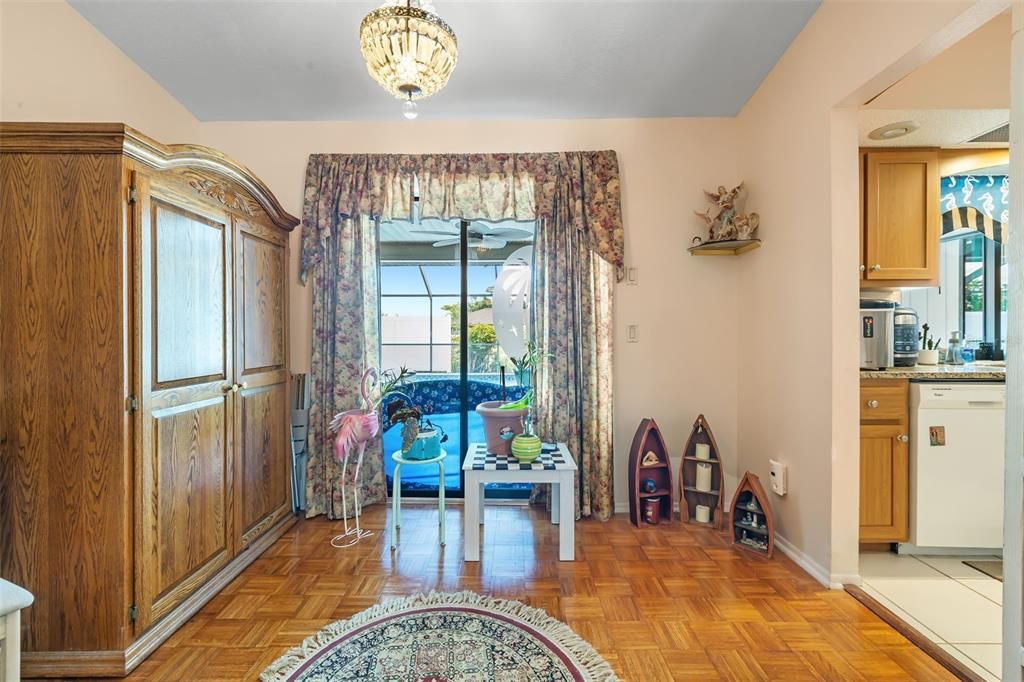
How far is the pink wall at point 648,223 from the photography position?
313cm

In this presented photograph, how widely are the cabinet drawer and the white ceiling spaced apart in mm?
1897

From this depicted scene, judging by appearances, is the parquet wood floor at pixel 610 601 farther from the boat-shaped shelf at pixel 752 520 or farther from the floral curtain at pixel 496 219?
the floral curtain at pixel 496 219

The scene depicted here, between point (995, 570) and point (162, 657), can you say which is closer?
point (162, 657)

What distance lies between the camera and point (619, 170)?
3.12 metres

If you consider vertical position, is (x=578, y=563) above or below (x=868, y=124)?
below

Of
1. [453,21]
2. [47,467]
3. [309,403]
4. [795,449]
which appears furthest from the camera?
[309,403]

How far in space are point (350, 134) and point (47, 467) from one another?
250 cm

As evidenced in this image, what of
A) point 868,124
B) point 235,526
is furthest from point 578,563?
point 868,124

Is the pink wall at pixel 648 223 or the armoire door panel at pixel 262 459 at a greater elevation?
the pink wall at pixel 648 223

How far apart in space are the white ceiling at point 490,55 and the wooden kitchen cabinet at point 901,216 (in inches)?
35.4

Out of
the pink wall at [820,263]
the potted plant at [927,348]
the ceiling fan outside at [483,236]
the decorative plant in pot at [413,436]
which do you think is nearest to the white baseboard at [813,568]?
the pink wall at [820,263]

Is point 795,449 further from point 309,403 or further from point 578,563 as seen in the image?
point 309,403

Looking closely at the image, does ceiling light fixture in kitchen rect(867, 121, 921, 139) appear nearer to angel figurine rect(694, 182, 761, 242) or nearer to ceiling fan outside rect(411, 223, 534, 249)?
angel figurine rect(694, 182, 761, 242)

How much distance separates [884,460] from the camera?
239 centimetres
